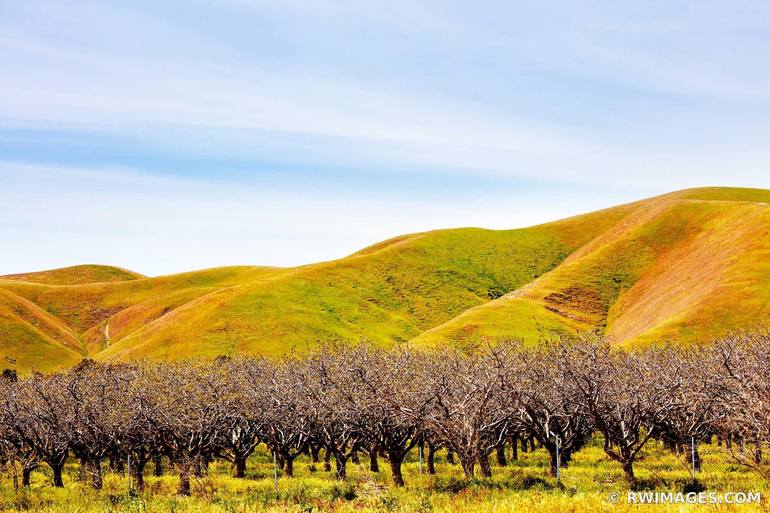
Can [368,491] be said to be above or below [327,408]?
below

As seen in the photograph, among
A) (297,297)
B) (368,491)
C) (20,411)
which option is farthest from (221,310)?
(368,491)

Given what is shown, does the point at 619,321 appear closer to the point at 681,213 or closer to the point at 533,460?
the point at 681,213

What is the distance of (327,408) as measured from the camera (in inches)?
1661

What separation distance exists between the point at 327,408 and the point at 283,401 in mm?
3975

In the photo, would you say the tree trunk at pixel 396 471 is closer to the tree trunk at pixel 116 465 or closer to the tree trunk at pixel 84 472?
the tree trunk at pixel 116 465

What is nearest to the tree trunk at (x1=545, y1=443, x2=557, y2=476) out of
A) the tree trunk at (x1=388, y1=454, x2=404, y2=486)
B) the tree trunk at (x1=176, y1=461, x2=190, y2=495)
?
the tree trunk at (x1=388, y1=454, x2=404, y2=486)

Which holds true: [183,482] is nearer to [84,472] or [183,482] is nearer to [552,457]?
[84,472]

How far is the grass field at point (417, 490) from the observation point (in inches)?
942

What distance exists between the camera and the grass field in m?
23.9

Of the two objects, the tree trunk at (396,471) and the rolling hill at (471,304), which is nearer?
the tree trunk at (396,471)

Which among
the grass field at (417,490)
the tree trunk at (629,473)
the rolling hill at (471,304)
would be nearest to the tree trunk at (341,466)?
the grass field at (417,490)

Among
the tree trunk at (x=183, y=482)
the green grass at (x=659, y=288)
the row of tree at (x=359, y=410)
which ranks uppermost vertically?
the green grass at (x=659, y=288)

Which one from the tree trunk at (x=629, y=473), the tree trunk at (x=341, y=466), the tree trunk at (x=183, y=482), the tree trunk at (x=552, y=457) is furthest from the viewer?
the tree trunk at (x=341, y=466)

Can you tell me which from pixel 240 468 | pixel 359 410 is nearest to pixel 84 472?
pixel 240 468
